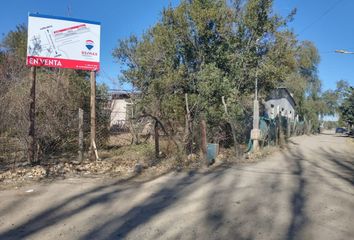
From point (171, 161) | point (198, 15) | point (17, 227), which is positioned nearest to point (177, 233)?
point (17, 227)

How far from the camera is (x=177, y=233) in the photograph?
4.87m

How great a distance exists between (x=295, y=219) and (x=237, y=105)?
9353 mm

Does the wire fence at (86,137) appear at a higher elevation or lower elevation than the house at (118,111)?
lower

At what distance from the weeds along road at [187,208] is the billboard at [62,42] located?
402 centimetres

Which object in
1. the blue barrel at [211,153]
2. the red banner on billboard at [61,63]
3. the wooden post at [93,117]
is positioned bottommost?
the blue barrel at [211,153]

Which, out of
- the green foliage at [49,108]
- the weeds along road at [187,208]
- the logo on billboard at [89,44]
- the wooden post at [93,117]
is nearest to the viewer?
the weeds along road at [187,208]

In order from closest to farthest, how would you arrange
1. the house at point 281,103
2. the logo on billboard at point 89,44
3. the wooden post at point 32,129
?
the wooden post at point 32,129, the logo on billboard at point 89,44, the house at point 281,103

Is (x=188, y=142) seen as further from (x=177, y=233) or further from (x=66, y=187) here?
(x=177, y=233)

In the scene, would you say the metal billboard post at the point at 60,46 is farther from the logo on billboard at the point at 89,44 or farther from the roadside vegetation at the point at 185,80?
the roadside vegetation at the point at 185,80

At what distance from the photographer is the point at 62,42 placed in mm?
10531

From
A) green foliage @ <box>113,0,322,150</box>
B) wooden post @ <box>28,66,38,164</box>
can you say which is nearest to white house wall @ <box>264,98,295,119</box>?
green foliage @ <box>113,0,322,150</box>

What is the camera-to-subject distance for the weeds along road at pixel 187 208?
4918 mm

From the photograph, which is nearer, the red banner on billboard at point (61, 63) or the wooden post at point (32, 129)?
the wooden post at point (32, 129)

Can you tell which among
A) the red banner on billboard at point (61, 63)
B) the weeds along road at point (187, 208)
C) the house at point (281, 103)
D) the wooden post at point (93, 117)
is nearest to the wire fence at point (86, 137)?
the wooden post at point (93, 117)
